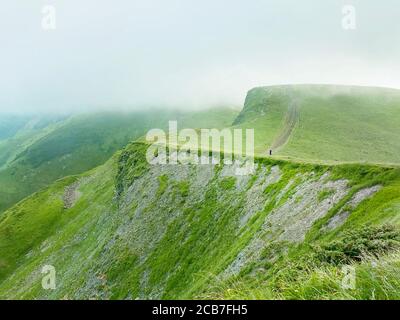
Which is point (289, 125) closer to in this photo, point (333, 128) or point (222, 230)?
point (333, 128)

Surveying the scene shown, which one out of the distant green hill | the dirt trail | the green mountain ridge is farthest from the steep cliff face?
the dirt trail

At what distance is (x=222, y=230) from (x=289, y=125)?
10604cm

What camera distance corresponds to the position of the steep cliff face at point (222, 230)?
→ 1066 inches

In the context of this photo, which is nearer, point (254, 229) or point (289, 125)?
point (254, 229)

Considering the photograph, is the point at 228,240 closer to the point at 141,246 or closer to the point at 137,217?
the point at 141,246

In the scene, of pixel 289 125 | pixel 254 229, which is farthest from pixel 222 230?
pixel 289 125

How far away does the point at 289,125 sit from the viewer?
161 meters

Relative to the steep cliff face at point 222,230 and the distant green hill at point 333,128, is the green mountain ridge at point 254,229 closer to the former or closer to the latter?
the steep cliff face at point 222,230

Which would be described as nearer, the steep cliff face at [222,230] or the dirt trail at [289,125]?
the steep cliff face at [222,230]

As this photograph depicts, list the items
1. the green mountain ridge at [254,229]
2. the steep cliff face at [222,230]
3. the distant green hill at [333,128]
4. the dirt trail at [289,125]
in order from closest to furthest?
the green mountain ridge at [254,229] → the steep cliff face at [222,230] → the distant green hill at [333,128] → the dirt trail at [289,125]

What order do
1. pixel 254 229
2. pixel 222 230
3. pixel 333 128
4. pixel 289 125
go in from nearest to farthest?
pixel 254 229 < pixel 222 230 < pixel 333 128 < pixel 289 125

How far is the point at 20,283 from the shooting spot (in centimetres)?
13938

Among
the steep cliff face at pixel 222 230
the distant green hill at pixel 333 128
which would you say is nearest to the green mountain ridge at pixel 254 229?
the steep cliff face at pixel 222 230

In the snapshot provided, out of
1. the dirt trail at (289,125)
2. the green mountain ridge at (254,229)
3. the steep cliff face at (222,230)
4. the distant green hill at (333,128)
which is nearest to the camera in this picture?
the green mountain ridge at (254,229)
